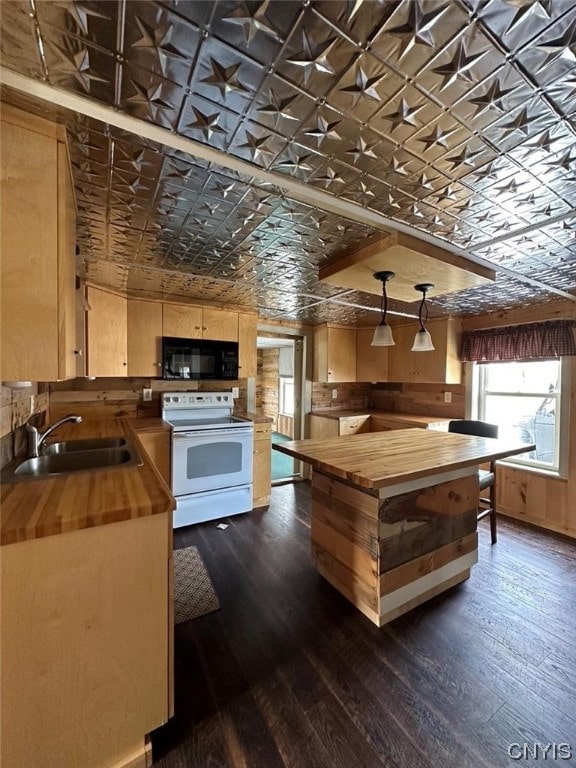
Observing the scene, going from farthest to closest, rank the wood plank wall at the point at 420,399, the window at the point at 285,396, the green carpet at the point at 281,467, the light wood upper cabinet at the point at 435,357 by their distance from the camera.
A: 1. the window at the point at 285,396
2. the green carpet at the point at 281,467
3. the wood plank wall at the point at 420,399
4. the light wood upper cabinet at the point at 435,357

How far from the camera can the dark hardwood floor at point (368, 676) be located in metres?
1.23

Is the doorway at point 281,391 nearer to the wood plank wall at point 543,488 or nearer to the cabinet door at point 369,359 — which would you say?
the cabinet door at point 369,359

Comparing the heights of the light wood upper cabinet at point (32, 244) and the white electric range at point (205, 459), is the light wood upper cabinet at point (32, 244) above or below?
above

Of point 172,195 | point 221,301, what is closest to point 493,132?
point 172,195

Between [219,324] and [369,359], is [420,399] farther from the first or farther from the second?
[219,324]

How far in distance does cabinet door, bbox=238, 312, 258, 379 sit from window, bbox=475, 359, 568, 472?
9.21 feet

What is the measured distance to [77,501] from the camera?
1.15 meters

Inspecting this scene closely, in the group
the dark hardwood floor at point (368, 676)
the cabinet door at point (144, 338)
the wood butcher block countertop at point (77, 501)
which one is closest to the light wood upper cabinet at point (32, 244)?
the wood butcher block countertop at point (77, 501)

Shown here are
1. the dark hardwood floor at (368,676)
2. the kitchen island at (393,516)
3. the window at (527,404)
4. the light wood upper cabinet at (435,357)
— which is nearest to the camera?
the dark hardwood floor at (368,676)

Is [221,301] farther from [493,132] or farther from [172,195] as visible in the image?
[493,132]

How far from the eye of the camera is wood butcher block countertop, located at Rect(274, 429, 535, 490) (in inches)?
64.3

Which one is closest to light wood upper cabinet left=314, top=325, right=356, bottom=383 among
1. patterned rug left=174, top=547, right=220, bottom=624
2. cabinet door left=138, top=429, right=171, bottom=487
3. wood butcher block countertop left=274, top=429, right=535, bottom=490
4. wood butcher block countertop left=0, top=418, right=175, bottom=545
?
wood butcher block countertop left=274, top=429, right=535, bottom=490

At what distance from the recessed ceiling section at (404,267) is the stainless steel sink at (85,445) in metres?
1.91

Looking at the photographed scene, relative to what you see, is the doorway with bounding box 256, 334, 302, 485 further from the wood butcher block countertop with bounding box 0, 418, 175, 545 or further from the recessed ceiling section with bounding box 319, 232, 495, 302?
the wood butcher block countertop with bounding box 0, 418, 175, 545
